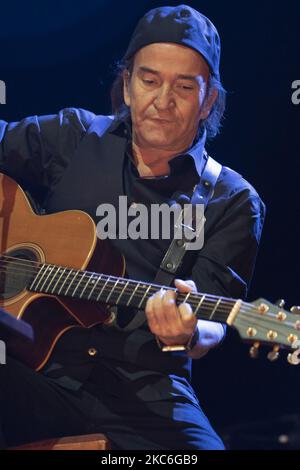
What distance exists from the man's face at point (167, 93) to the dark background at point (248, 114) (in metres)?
0.89

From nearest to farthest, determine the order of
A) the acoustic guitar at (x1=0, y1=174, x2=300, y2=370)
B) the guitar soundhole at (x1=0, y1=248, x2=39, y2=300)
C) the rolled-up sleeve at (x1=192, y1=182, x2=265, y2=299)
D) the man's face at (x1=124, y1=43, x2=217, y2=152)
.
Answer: the acoustic guitar at (x1=0, y1=174, x2=300, y2=370) < the guitar soundhole at (x1=0, y1=248, x2=39, y2=300) < the rolled-up sleeve at (x1=192, y1=182, x2=265, y2=299) < the man's face at (x1=124, y1=43, x2=217, y2=152)

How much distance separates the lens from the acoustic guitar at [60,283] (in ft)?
10.6

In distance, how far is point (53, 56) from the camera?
4809mm

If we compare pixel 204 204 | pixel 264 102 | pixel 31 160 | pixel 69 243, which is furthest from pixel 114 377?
pixel 264 102

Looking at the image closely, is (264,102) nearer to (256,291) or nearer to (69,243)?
(256,291)

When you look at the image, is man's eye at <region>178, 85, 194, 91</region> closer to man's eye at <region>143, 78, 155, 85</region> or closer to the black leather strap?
man's eye at <region>143, 78, 155, 85</region>

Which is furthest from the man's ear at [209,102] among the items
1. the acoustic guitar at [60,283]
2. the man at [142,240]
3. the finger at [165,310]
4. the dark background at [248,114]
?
the finger at [165,310]

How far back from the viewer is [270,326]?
290 cm

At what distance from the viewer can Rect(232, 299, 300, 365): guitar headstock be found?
9.36 feet

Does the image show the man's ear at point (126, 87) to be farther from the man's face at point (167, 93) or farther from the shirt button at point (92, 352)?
the shirt button at point (92, 352)

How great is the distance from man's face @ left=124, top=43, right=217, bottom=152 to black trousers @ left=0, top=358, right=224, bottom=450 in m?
A: 1.18

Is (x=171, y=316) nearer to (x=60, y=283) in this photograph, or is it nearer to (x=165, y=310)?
(x=165, y=310)

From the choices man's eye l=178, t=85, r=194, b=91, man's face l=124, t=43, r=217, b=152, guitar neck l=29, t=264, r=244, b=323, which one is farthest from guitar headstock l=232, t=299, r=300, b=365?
man's eye l=178, t=85, r=194, b=91

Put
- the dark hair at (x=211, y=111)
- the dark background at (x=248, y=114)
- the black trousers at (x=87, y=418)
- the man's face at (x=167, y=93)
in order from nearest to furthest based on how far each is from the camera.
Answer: the black trousers at (x=87, y=418)
the man's face at (x=167, y=93)
the dark hair at (x=211, y=111)
the dark background at (x=248, y=114)
